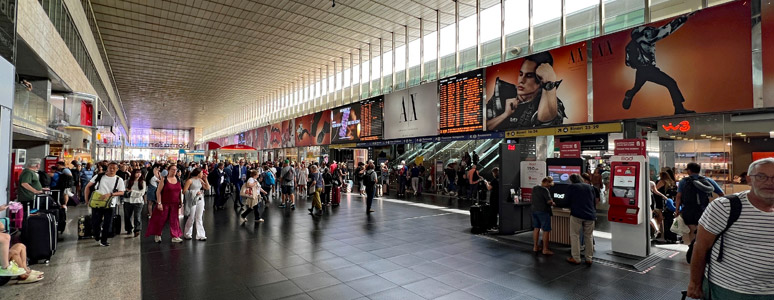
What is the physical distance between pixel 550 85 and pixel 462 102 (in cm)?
327

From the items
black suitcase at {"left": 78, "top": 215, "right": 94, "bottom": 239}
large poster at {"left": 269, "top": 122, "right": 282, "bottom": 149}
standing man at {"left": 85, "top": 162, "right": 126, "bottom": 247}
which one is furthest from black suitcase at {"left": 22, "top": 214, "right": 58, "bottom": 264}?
large poster at {"left": 269, "top": 122, "right": 282, "bottom": 149}

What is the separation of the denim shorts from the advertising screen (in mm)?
12845

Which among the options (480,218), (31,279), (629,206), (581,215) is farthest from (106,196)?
(629,206)

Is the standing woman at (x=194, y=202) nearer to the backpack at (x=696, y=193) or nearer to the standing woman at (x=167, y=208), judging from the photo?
the standing woman at (x=167, y=208)

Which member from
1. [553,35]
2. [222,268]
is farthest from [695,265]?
[553,35]

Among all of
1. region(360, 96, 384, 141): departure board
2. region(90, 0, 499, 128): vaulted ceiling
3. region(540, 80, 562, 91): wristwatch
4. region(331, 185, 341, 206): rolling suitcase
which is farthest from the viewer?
region(360, 96, 384, 141): departure board

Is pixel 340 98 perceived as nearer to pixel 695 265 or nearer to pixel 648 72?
pixel 648 72

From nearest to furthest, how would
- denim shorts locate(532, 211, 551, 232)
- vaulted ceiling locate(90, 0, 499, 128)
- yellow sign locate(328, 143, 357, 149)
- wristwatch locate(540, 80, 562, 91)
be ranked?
denim shorts locate(532, 211, 551, 232), wristwatch locate(540, 80, 562, 91), vaulted ceiling locate(90, 0, 499, 128), yellow sign locate(328, 143, 357, 149)

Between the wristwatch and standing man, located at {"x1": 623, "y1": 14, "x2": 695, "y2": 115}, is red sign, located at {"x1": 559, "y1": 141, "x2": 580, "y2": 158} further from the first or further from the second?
the wristwatch

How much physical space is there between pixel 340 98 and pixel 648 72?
16.2 metres

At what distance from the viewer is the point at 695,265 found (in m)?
2.13

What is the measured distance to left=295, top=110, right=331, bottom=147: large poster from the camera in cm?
2111

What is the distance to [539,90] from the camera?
10250mm

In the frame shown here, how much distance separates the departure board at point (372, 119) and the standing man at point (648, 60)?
409 inches
